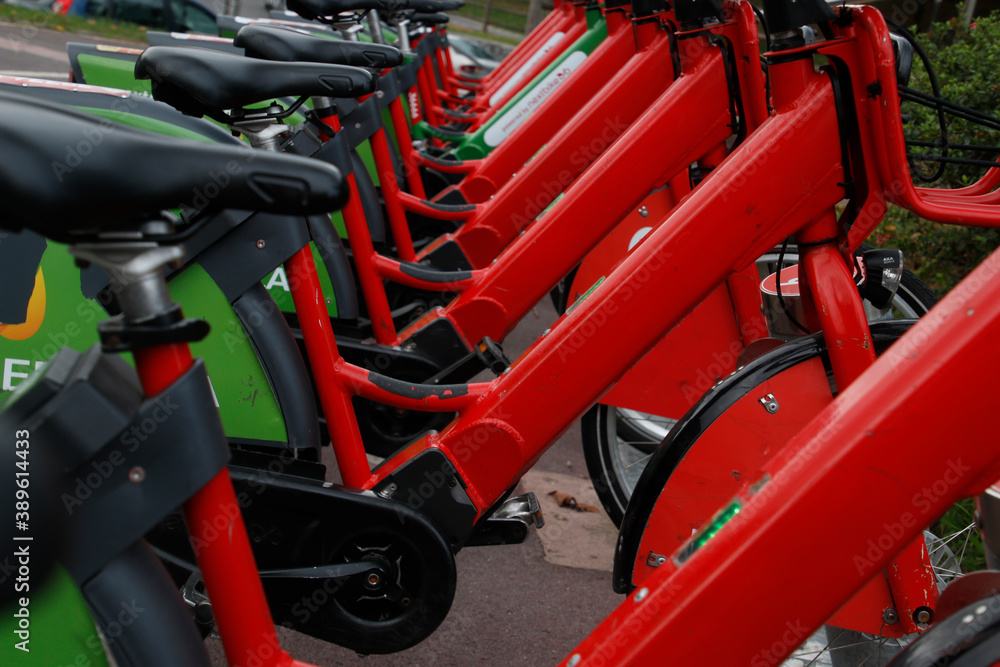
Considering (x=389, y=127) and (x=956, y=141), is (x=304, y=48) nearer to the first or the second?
(x=956, y=141)

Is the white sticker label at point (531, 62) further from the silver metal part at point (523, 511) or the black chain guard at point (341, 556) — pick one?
the black chain guard at point (341, 556)

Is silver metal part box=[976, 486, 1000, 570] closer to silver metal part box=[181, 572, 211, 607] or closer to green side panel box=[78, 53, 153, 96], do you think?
silver metal part box=[181, 572, 211, 607]

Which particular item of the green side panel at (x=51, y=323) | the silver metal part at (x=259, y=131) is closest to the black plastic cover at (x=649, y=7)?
the silver metal part at (x=259, y=131)

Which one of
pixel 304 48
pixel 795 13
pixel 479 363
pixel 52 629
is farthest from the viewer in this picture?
pixel 479 363

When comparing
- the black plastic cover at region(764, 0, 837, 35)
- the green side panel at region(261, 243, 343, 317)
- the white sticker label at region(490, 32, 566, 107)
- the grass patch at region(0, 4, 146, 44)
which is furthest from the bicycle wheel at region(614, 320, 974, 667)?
the grass patch at region(0, 4, 146, 44)

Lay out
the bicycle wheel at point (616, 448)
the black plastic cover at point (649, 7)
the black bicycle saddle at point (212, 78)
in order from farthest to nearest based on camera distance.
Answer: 1. the black plastic cover at point (649, 7)
2. the bicycle wheel at point (616, 448)
3. the black bicycle saddle at point (212, 78)

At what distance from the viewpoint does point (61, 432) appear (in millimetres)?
919

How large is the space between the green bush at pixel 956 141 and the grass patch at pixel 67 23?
10.6 metres

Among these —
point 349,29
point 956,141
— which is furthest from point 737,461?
point 349,29

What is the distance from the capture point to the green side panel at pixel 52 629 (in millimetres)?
993

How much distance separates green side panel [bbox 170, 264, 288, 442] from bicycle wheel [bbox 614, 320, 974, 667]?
0.85 metres

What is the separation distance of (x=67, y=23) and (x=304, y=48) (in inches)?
479

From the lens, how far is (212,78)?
5.71 feet

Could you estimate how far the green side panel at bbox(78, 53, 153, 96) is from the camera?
2412 millimetres
